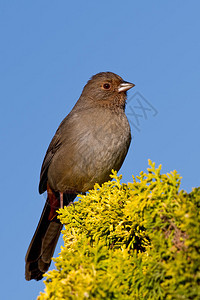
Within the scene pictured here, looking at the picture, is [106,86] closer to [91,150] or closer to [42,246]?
[91,150]

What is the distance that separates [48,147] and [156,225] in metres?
4.08

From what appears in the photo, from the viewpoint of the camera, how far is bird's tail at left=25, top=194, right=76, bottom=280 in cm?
527

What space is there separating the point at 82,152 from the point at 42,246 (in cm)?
143

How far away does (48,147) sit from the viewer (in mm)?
6348

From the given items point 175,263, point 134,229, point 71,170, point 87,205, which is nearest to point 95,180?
point 71,170

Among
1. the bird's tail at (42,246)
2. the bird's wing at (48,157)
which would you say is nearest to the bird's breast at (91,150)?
the bird's wing at (48,157)

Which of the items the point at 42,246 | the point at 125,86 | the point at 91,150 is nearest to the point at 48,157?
the point at 91,150

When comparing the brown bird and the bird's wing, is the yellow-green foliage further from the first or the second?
the bird's wing

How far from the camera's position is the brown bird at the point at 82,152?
17.2 ft

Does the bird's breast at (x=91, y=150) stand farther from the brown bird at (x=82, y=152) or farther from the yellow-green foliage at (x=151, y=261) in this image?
the yellow-green foliage at (x=151, y=261)

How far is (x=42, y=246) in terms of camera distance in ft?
18.0

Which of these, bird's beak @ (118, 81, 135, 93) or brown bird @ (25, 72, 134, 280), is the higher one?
bird's beak @ (118, 81, 135, 93)

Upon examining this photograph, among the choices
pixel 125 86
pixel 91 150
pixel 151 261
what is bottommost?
pixel 151 261

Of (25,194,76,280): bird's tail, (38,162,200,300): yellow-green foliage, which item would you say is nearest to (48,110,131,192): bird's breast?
(25,194,76,280): bird's tail
